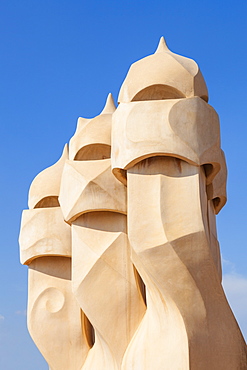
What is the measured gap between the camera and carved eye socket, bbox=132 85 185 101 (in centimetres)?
1141

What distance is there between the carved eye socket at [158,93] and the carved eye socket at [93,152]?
2.38 m

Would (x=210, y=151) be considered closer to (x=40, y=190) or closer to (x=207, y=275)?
(x=207, y=275)

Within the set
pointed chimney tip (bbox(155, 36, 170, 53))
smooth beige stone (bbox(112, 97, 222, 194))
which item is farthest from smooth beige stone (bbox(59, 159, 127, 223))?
pointed chimney tip (bbox(155, 36, 170, 53))

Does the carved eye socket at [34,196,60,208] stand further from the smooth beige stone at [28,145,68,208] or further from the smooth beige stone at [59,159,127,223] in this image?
the smooth beige stone at [59,159,127,223]

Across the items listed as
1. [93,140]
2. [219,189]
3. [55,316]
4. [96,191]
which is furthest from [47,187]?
[219,189]

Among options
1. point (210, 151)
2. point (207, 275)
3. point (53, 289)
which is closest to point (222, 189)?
point (210, 151)

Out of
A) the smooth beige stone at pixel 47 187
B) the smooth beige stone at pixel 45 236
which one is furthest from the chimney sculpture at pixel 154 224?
the smooth beige stone at pixel 45 236

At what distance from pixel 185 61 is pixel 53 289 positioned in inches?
245

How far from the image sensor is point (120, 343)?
12.3 meters

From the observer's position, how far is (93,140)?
539 inches

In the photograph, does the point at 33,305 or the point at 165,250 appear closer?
the point at 165,250

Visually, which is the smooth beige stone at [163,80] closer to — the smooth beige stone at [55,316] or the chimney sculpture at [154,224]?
the chimney sculpture at [154,224]

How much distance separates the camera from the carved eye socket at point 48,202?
15.4 metres

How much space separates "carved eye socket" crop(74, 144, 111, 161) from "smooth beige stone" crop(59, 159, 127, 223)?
0.98 meters
